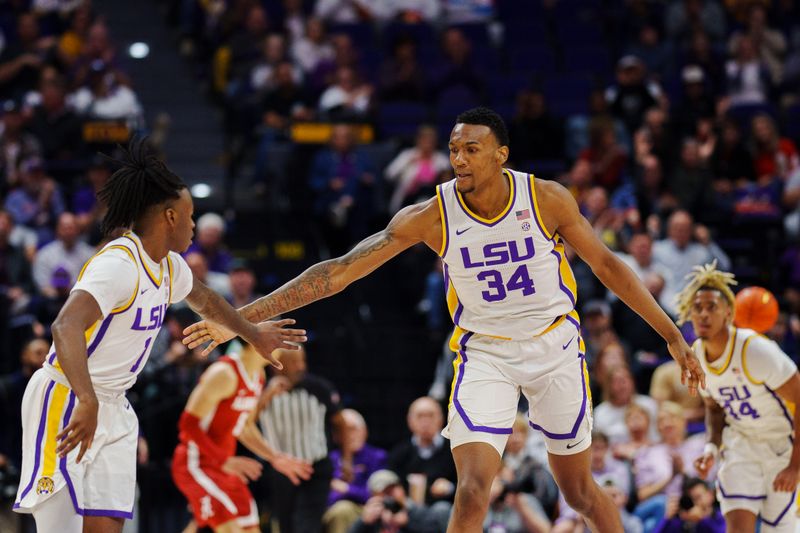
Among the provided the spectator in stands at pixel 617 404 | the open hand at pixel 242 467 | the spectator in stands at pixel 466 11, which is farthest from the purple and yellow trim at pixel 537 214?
the spectator in stands at pixel 466 11

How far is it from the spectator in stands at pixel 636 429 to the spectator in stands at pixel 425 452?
1358 mm

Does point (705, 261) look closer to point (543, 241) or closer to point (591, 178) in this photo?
point (591, 178)

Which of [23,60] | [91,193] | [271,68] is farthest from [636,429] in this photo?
[23,60]

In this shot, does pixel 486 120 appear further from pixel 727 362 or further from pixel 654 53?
pixel 654 53

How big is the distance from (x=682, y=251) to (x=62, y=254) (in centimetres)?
599

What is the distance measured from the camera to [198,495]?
8562 mm

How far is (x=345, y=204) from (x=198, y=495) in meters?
5.12

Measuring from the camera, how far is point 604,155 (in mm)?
13680

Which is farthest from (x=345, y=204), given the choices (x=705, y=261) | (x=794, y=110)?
(x=794, y=110)

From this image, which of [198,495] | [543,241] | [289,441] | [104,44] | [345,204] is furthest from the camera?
[104,44]

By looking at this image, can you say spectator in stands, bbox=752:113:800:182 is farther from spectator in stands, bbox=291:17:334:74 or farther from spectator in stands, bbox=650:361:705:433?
spectator in stands, bbox=291:17:334:74

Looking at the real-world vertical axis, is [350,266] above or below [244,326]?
above

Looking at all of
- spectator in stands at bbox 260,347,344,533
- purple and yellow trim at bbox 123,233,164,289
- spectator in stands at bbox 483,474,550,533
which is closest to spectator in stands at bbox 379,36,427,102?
spectator in stands at bbox 260,347,344,533

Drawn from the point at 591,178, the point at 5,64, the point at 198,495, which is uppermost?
the point at 5,64
